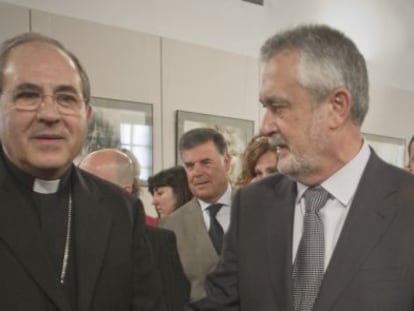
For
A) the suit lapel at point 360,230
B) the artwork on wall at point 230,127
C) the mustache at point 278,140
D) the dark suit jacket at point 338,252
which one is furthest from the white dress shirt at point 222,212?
the artwork on wall at point 230,127

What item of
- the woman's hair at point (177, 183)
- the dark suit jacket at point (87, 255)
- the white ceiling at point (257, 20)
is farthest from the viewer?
the white ceiling at point (257, 20)

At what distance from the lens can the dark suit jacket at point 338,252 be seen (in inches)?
69.1

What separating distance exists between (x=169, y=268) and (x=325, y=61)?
1.22 meters

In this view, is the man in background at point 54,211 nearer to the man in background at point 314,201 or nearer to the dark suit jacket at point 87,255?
the dark suit jacket at point 87,255

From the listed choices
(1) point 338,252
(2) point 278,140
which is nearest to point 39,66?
(2) point 278,140

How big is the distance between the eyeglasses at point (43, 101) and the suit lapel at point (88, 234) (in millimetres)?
249

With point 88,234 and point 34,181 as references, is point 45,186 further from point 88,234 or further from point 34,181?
point 88,234

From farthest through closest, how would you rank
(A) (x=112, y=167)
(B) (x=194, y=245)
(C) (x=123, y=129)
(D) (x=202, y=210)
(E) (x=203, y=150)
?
(C) (x=123, y=129)
(E) (x=203, y=150)
(D) (x=202, y=210)
(B) (x=194, y=245)
(A) (x=112, y=167)

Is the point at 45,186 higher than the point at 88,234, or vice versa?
the point at 45,186

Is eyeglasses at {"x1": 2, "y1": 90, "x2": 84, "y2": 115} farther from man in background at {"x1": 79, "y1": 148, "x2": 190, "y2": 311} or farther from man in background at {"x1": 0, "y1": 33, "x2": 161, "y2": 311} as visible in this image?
man in background at {"x1": 79, "y1": 148, "x2": 190, "y2": 311}

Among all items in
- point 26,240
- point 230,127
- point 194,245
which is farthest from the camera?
point 230,127

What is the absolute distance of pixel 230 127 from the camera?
657 cm

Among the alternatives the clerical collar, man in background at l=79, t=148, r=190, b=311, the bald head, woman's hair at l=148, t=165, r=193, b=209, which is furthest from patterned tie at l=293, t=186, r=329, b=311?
woman's hair at l=148, t=165, r=193, b=209

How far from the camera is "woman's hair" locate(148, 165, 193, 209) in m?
4.65
